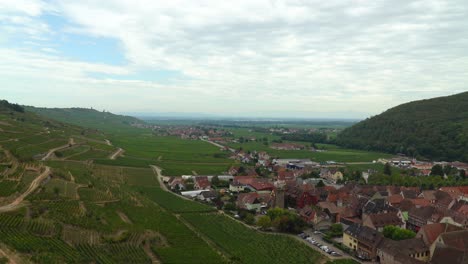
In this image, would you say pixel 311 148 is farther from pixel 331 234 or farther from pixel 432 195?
pixel 331 234

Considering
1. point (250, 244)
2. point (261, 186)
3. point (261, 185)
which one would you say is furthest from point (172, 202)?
point (250, 244)

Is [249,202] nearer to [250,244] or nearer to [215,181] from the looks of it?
[250,244]

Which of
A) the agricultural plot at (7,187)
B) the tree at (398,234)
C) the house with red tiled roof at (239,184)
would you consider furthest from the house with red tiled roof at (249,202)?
the agricultural plot at (7,187)

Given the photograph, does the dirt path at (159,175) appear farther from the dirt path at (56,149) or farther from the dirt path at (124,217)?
the dirt path at (124,217)

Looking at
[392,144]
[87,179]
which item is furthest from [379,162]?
[87,179]

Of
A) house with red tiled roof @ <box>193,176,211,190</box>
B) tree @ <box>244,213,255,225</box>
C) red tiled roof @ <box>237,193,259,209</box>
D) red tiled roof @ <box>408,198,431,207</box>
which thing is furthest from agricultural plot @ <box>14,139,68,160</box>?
red tiled roof @ <box>408,198,431,207</box>
